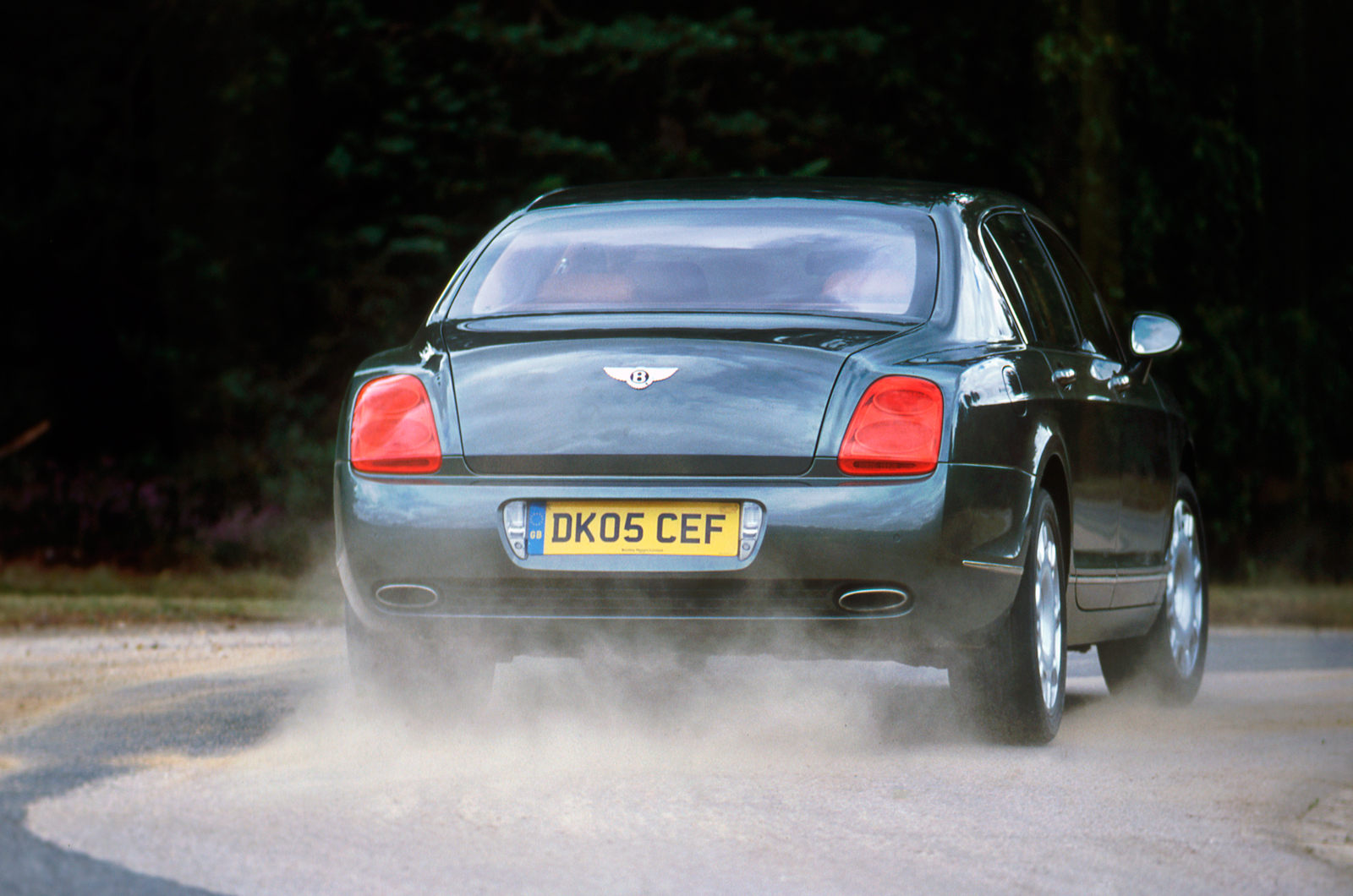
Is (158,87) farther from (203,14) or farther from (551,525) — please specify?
(551,525)

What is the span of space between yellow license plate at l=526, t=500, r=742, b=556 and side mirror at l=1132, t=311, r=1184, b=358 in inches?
98.7

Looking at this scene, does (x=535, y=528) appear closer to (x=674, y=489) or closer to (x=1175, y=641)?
(x=674, y=489)

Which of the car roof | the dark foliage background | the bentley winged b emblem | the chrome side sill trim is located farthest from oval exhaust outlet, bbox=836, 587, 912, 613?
the dark foliage background

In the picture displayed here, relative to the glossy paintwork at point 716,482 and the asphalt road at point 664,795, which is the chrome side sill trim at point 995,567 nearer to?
the glossy paintwork at point 716,482

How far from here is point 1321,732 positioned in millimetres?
6930

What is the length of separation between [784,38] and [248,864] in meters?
13.7

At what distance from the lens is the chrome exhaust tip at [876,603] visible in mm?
5793

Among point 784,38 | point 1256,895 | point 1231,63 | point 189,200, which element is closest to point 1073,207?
point 1231,63

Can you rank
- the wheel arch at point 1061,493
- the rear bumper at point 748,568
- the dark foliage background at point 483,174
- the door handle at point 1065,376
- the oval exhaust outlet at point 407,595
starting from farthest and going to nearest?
the dark foliage background at point 483,174, the door handle at point 1065,376, the wheel arch at point 1061,493, the oval exhaust outlet at point 407,595, the rear bumper at point 748,568

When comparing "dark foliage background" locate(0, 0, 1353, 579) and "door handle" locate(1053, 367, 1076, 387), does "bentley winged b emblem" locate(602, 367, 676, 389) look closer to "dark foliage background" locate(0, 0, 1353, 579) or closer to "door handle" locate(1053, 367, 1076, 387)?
"door handle" locate(1053, 367, 1076, 387)

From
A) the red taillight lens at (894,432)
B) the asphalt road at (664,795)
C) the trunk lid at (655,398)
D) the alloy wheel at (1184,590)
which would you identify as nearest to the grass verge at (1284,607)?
the alloy wheel at (1184,590)

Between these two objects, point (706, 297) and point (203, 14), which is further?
point (203, 14)

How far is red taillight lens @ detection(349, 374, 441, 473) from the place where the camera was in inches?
238

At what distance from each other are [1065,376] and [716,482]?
5.13ft
